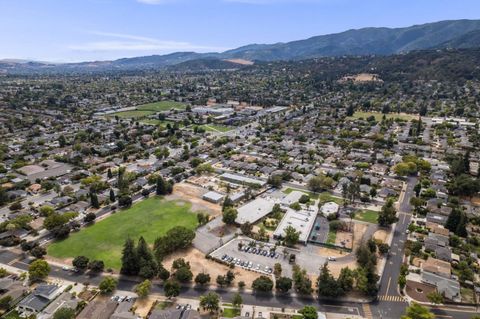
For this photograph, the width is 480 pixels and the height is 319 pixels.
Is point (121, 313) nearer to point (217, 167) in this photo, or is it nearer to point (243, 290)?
point (243, 290)

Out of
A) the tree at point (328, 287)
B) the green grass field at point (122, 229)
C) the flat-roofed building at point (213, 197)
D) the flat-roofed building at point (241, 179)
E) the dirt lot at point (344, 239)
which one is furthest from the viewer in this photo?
the flat-roofed building at point (241, 179)

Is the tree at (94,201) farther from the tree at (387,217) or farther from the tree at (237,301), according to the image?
the tree at (387,217)

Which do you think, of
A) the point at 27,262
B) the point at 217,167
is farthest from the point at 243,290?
the point at 217,167

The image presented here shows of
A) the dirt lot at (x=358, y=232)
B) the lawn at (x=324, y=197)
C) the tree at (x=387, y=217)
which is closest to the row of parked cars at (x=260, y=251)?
the dirt lot at (x=358, y=232)

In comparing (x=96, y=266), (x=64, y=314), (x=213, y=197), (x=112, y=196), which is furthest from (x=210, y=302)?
(x=112, y=196)

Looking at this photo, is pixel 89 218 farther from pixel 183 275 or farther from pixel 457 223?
pixel 457 223

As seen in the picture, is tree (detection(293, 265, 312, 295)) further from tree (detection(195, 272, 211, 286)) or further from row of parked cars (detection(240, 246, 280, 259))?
tree (detection(195, 272, 211, 286))

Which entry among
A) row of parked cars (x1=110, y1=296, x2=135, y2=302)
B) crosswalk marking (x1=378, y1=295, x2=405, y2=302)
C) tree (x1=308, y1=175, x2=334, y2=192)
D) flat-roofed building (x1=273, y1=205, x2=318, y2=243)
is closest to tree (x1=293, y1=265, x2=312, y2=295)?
crosswalk marking (x1=378, y1=295, x2=405, y2=302)
